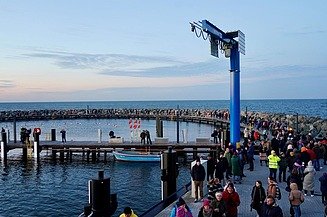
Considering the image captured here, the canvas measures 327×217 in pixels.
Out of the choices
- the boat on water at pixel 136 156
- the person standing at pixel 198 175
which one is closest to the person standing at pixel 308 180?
the person standing at pixel 198 175

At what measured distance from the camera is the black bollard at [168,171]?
639 inches

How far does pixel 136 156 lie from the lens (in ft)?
112

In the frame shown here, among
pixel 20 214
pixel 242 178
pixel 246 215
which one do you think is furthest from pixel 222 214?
pixel 20 214

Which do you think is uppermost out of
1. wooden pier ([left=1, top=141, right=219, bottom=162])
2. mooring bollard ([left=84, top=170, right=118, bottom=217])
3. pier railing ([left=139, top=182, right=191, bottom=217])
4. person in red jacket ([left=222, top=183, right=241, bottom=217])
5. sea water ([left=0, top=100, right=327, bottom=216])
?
mooring bollard ([left=84, top=170, right=118, bottom=217])

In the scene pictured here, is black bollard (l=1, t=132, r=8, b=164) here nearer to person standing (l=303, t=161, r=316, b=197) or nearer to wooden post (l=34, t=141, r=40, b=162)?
wooden post (l=34, t=141, r=40, b=162)

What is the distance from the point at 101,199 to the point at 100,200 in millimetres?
33

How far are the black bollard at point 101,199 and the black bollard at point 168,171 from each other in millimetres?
7557

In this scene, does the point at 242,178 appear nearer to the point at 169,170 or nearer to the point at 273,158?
the point at 273,158

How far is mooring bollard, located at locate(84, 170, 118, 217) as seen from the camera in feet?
26.8

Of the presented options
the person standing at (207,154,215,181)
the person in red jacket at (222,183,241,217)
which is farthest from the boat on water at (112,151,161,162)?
the person in red jacket at (222,183,241,217)

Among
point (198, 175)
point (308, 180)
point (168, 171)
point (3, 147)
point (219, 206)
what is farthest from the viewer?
point (3, 147)

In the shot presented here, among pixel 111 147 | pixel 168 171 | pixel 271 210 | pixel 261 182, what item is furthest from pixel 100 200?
pixel 111 147

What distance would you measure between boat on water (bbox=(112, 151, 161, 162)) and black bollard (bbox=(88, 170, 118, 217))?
25.4 meters

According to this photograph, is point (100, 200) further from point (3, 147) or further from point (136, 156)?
point (3, 147)
